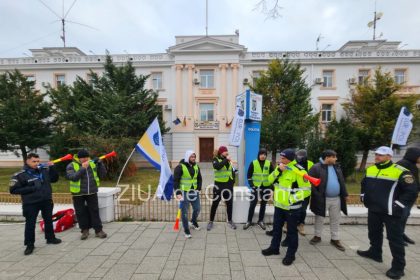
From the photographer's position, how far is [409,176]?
10.7ft

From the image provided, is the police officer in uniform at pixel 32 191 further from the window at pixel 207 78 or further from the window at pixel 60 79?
the window at pixel 60 79

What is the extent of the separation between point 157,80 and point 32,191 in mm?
19289

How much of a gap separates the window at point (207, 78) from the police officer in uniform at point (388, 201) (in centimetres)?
1862

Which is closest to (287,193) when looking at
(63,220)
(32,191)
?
(32,191)

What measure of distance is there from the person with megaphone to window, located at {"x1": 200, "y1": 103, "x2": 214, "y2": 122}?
17520mm

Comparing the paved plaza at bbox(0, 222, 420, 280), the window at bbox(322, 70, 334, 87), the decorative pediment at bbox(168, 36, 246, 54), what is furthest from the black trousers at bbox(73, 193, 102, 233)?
the window at bbox(322, 70, 334, 87)

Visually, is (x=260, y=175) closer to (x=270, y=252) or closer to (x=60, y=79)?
(x=270, y=252)

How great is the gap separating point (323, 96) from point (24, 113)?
25438 millimetres

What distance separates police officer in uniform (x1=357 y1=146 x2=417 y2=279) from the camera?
326cm

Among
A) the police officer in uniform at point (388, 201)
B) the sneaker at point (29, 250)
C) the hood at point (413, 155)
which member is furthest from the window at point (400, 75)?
the sneaker at point (29, 250)

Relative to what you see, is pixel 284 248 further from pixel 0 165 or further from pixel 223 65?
pixel 0 165

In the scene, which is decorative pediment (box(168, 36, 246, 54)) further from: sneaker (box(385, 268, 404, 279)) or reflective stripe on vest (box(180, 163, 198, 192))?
sneaker (box(385, 268, 404, 279))

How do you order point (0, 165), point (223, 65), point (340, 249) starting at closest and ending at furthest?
point (340, 249) → point (223, 65) → point (0, 165)

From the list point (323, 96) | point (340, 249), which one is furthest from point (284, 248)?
point (323, 96)
